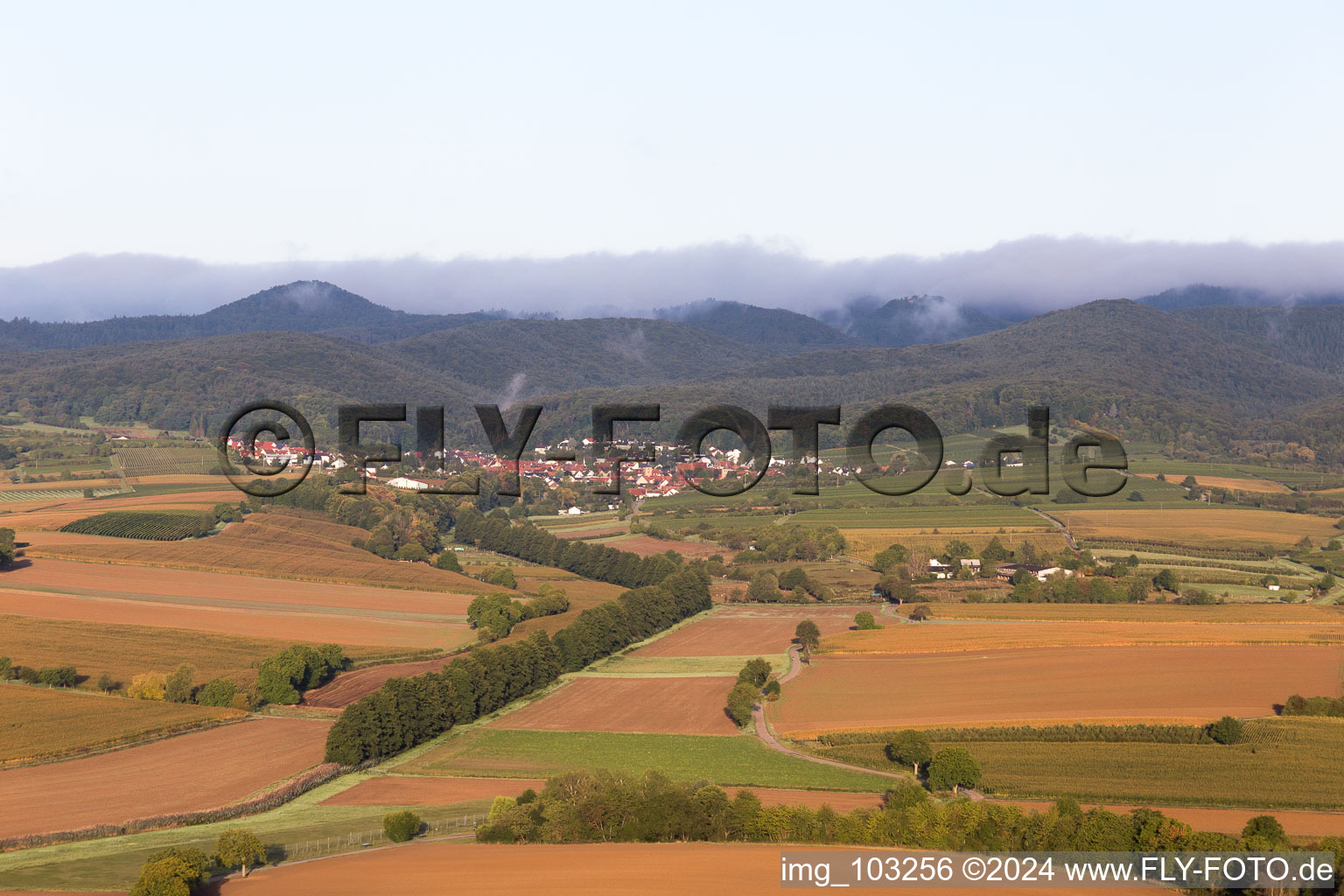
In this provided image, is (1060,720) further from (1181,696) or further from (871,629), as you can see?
(871,629)

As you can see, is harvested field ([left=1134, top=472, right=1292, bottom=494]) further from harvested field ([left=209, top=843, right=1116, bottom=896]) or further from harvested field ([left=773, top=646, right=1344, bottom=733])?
harvested field ([left=209, top=843, right=1116, bottom=896])

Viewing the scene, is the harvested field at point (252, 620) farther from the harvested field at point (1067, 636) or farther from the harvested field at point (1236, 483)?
the harvested field at point (1236, 483)

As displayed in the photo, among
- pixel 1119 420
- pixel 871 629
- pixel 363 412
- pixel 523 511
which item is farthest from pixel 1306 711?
pixel 1119 420

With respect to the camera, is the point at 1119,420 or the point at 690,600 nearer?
the point at 690,600

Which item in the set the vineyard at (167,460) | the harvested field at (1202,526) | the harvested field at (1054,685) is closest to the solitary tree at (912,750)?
the harvested field at (1054,685)

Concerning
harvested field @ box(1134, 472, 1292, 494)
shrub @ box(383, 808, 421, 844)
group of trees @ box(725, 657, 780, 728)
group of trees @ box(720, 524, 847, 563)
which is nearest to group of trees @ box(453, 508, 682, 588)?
group of trees @ box(720, 524, 847, 563)

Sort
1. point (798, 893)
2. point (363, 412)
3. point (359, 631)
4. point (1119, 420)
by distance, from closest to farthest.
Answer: point (798, 893), point (359, 631), point (363, 412), point (1119, 420)

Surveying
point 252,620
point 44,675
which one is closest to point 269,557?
point 252,620
